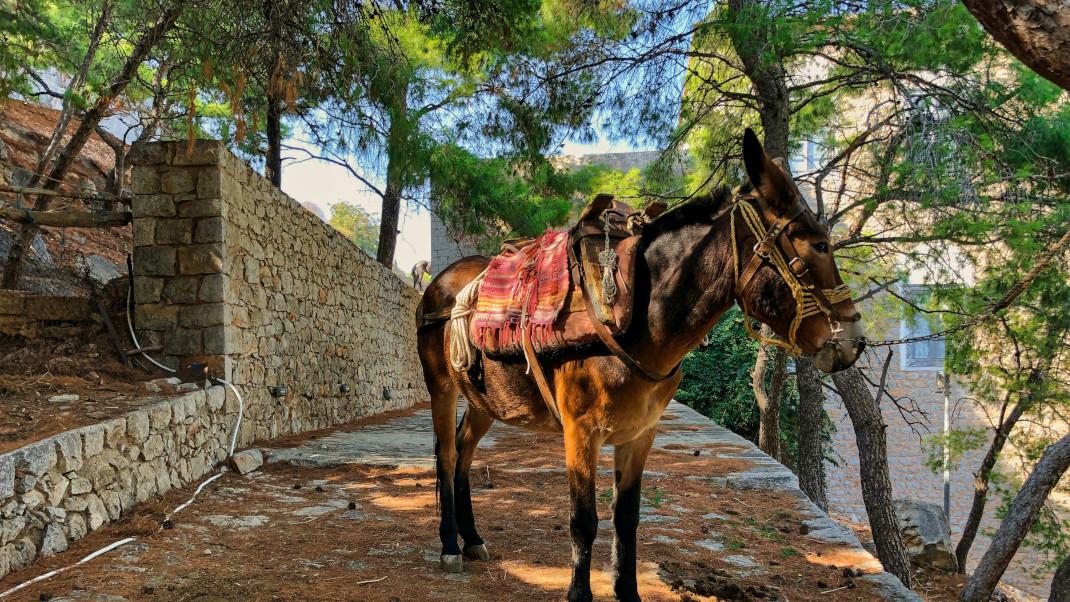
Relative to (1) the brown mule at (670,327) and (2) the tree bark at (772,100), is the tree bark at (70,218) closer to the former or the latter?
(1) the brown mule at (670,327)

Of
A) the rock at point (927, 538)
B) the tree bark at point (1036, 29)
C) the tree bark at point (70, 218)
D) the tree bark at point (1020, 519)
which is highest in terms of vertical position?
the tree bark at point (70, 218)

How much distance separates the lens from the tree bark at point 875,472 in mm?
6754

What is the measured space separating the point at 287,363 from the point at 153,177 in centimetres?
246

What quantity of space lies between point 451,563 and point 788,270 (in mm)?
2156

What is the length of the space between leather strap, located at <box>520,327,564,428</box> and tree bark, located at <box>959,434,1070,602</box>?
651cm

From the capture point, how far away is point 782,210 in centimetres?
215

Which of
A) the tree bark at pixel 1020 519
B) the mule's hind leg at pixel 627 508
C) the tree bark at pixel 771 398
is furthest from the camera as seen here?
the tree bark at pixel 771 398

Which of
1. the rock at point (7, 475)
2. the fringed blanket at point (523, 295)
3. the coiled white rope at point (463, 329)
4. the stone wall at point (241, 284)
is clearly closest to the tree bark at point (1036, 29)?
the fringed blanket at point (523, 295)

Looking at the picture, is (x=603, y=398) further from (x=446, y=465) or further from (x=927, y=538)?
(x=927, y=538)

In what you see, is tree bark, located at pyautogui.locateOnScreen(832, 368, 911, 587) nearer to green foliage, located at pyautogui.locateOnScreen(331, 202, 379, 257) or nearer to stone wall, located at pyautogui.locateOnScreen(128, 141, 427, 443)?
stone wall, located at pyautogui.locateOnScreen(128, 141, 427, 443)

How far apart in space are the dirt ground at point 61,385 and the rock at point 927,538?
9.95 meters

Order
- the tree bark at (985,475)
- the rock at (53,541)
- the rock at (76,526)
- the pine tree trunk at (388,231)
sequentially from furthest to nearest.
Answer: the pine tree trunk at (388,231)
the tree bark at (985,475)
the rock at (76,526)
the rock at (53,541)

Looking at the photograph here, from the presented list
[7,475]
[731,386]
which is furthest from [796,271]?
[731,386]

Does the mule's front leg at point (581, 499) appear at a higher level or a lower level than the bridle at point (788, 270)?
lower
